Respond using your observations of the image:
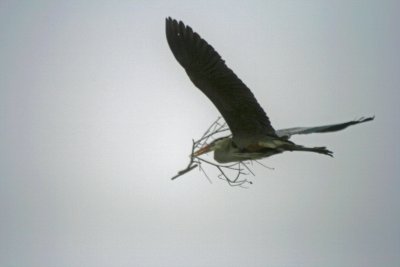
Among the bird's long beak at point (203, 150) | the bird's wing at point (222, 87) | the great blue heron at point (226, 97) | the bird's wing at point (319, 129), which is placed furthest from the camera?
the bird's wing at point (222, 87)

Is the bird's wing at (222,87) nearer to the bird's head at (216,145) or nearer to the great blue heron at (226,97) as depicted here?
the great blue heron at (226,97)

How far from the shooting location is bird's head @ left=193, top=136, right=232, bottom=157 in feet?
14.6

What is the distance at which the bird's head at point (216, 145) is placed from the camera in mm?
4461

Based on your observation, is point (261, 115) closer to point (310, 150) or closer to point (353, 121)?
point (310, 150)

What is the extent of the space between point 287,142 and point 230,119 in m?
0.73

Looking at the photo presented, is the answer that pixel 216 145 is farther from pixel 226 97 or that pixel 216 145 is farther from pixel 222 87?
pixel 222 87

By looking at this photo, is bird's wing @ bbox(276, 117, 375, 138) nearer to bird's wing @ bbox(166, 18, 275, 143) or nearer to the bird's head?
bird's wing @ bbox(166, 18, 275, 143)

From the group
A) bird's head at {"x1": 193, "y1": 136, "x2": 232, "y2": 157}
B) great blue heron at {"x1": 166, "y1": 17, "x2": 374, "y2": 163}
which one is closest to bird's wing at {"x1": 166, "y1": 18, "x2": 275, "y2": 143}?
great blue heron at {"x1": 166, "y1": 17, "x2": 374, "y2": 163}

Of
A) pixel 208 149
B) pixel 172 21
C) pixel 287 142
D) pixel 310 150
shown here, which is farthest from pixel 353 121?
pixel 172 21

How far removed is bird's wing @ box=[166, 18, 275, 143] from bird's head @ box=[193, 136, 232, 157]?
0.12 m

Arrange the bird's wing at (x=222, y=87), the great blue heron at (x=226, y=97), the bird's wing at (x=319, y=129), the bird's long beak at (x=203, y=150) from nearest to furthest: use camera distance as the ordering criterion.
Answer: the bird's wing at (x=319, y=129) < the bird's long beak at (x=203, y=150) < the great blue heron at (x=226, y=97) < the bird's wing at (x=222, y=87)

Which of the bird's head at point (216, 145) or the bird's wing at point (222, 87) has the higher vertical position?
the bird's wing at point (222, 87)

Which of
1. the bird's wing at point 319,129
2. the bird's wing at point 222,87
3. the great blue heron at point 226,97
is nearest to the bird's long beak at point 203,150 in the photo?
the great blue heron at point 226,97

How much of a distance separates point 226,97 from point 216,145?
0.54 meters
